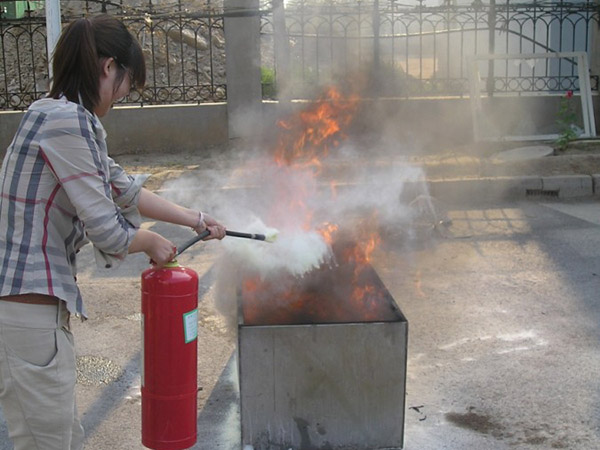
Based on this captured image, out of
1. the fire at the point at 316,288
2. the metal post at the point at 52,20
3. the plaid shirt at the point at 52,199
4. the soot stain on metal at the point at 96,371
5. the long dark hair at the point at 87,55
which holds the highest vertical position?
the metal post at the point at 52,20

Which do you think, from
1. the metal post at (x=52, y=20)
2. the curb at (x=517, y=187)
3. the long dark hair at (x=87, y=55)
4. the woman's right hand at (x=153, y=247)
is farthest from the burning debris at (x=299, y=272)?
the metal post at (x=52, y=20)

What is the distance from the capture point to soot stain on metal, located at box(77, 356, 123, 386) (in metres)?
4.30

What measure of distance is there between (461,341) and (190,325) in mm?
2587

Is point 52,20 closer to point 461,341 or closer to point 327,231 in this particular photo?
point 327,231

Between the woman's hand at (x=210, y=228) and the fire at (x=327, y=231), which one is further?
the fire at (x=327, y=231)

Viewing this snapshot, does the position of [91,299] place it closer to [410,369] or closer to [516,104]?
[410,369]

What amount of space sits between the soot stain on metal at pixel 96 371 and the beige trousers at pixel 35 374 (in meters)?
1.95

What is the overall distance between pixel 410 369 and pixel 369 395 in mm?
1158

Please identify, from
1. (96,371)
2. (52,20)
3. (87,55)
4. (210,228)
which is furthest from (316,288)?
(52,20)

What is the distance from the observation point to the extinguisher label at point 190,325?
8.91 ft

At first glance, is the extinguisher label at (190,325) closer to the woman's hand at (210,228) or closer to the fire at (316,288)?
the woman's hand at (210,228)

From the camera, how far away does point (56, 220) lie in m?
2.30

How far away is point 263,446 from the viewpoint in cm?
335

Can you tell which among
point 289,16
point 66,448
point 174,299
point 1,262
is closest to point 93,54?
point 1,262
